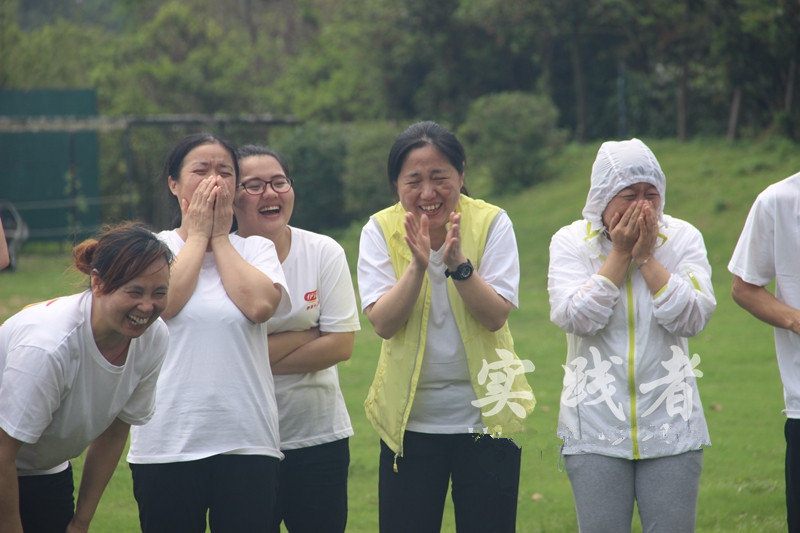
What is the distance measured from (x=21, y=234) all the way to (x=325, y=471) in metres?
16.8

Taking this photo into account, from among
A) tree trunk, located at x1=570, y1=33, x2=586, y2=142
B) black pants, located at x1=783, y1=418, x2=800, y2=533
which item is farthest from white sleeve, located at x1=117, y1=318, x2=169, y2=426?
tree trunk, located at x1=570, y1=33, x2=586, y2=142

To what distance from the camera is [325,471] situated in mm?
3803

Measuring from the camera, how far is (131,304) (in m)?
2.98

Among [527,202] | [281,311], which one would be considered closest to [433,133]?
[281,311]

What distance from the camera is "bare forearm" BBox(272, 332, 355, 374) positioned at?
12.3ft

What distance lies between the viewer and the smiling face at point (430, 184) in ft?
11.8

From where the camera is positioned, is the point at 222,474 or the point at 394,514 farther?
the point at 394,514

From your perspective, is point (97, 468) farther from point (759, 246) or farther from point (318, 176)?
point (318, 176)

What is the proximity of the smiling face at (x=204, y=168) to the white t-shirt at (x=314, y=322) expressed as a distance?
0.45m

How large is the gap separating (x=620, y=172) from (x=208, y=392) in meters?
1.65

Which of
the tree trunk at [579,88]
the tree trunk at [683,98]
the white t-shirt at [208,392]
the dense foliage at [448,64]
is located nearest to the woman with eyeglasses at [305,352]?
the white t-shirt at [208,392]

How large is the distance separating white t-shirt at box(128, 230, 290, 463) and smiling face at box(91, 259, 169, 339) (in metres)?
0.31

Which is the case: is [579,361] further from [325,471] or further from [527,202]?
[527,202]

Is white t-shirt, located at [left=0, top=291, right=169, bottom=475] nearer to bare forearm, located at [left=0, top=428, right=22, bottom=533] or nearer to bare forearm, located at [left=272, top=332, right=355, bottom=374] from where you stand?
bare forearm, located at [left=0, top=428, right=22, bottom=533]
